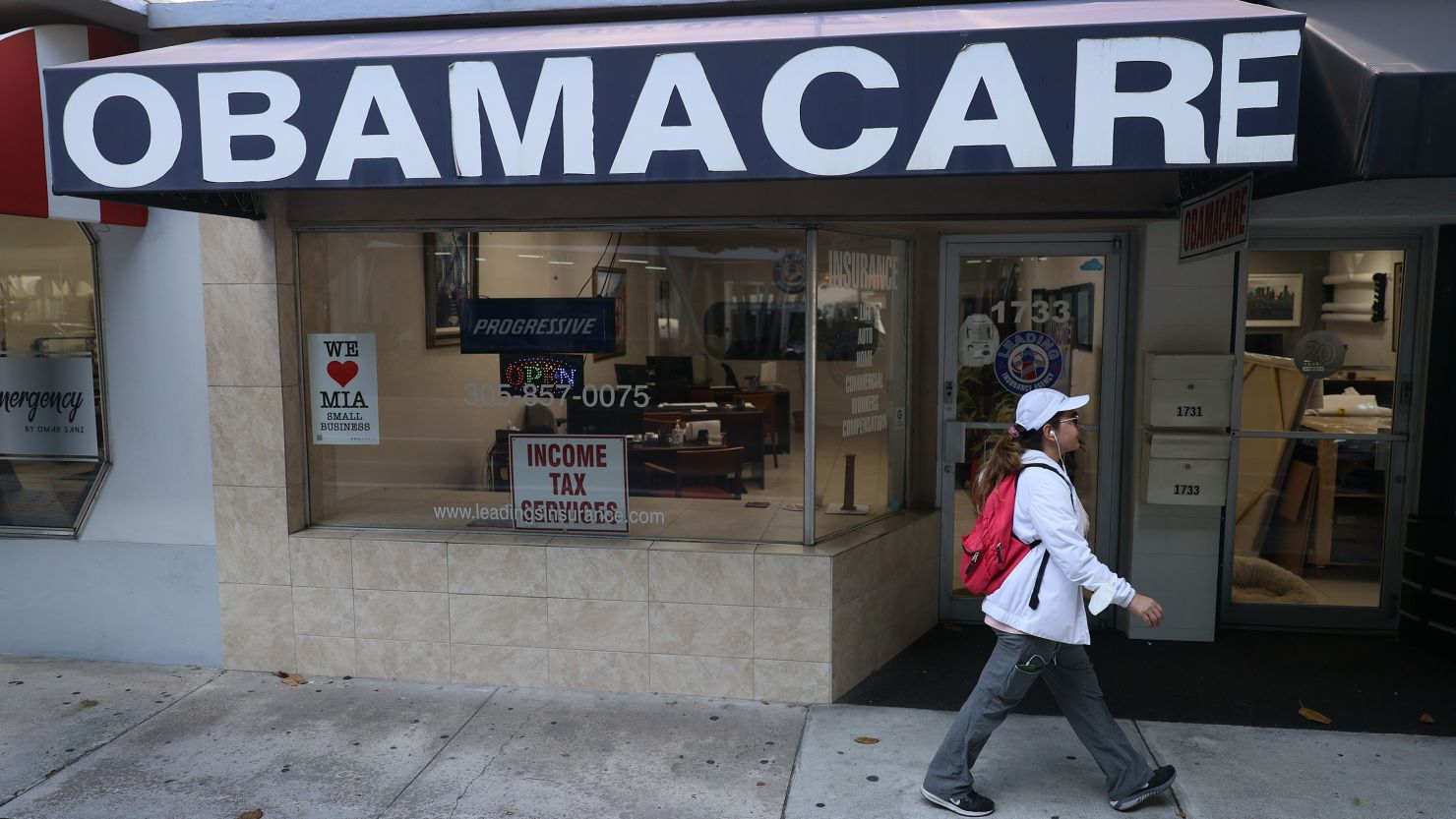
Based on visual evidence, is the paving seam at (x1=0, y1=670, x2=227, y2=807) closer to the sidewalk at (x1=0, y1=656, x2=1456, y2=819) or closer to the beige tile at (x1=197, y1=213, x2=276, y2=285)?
the sidewalk at (x1=0, y1=656, x2=1456, y2=819)

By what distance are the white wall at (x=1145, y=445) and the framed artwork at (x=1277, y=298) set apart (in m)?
0.19

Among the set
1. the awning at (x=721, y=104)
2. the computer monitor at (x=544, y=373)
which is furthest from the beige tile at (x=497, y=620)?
the awning at (x=721, y=104)

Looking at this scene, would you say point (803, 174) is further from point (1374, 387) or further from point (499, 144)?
point (1374, 387)

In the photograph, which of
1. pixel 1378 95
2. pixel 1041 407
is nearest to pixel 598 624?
pixel 1041 407

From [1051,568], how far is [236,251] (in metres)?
4.77

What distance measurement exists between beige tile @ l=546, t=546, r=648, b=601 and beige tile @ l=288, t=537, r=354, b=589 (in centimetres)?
122

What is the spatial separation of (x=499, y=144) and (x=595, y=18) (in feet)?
4.91

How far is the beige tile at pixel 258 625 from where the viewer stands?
620 cm

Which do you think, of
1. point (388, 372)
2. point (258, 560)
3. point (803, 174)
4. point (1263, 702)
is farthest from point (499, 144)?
point (1263, 702)

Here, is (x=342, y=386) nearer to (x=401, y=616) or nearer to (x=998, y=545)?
(x=401, y=616)

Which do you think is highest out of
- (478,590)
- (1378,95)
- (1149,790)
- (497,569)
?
(1378,95)

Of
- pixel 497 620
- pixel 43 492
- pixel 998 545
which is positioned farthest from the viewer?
pixel 43 492

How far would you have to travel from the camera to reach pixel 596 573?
5859 mm

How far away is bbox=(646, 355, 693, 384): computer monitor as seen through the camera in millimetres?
6047
